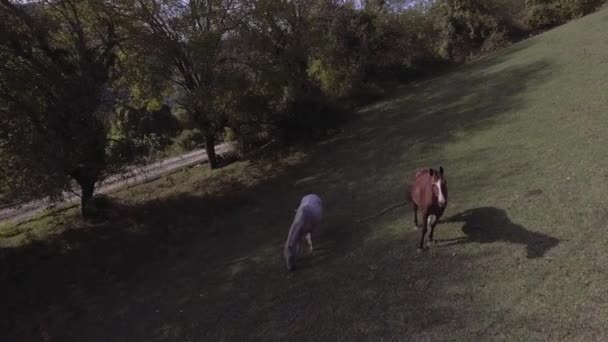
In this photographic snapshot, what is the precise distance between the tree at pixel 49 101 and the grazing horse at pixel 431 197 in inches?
323

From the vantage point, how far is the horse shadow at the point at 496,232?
6.72 meters

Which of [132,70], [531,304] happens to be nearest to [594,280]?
[531,304]

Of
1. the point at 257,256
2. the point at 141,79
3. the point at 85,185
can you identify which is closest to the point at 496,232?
the point at 257,256

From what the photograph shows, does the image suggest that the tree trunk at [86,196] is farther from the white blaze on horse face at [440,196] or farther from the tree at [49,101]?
the white blaze on horse face at [440,196]

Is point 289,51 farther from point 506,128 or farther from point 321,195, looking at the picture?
point 506,128

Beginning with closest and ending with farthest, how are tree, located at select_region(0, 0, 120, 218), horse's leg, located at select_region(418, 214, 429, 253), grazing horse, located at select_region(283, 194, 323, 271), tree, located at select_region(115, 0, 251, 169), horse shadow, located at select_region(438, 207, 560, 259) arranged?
horse shadow, located at select_region(438, 207, 560, 259) < horse's leg, located at select_region(418, 214, 429, 253) < grazing horse, located at select_region(283, 194, 323, 271) < tree, located at select_region(0, 0, 120, 218) < tree, located at select_region(115, 0, 251, 169)

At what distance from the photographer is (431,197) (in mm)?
7312

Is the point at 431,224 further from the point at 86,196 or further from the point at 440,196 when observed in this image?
the point at 86,196

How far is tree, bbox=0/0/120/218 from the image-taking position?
10.6m

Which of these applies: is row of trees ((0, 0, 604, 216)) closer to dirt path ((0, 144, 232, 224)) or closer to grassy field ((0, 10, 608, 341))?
dirt path ((0, 144, 232, 224))

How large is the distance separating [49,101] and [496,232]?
10692mm

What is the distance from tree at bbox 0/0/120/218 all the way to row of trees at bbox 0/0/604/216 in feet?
0.09

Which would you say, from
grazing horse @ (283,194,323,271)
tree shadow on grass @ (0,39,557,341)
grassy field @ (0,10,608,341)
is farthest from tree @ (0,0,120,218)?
grazing horse @ (283,194,323,271)

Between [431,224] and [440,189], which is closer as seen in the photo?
[440,189]
